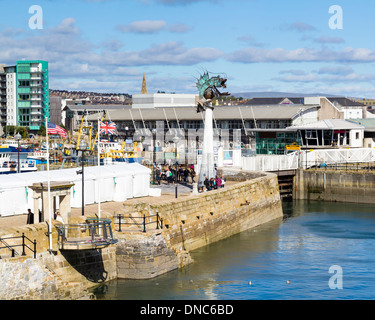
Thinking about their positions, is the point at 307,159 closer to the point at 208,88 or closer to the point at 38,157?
the point at 208,88

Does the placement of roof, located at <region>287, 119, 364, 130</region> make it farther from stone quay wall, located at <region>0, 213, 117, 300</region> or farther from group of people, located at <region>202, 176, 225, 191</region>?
stone quay wall, located at <region>0, 213, 117, 300</region>

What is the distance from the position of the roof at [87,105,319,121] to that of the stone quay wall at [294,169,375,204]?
80.0ft

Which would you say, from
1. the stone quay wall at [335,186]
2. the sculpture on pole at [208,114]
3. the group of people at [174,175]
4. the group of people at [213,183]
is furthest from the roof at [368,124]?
the group of people at [213,183]

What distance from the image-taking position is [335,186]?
5719 centimetres

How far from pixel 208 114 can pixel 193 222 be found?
11.4 metres

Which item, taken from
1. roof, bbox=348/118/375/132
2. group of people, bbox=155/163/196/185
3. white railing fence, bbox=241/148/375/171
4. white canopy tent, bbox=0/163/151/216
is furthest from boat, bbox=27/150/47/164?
roof, bbox=348/118/375/132

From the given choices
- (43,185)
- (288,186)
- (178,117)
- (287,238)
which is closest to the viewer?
(43,185)

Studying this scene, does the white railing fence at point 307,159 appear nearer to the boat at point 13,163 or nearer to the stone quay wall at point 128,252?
the stone quay wall at point 128,252

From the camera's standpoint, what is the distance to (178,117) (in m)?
97.1

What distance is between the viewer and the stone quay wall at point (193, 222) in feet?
84.3

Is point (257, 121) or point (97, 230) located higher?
point (257, 121)
